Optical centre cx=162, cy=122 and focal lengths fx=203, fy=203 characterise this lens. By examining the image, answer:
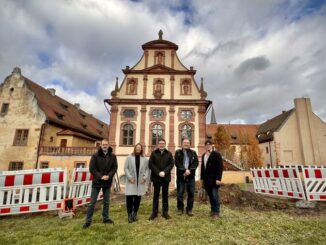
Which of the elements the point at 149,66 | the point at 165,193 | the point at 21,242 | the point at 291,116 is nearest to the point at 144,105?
the point at 149,66

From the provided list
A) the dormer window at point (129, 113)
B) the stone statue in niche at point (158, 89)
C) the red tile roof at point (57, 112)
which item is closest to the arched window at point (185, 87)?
the stone statue in niche at point (158, 89)

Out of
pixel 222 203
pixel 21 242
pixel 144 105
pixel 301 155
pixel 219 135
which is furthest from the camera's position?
pixel 219 135

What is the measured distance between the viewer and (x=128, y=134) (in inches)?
763

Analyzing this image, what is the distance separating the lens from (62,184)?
6.40 m

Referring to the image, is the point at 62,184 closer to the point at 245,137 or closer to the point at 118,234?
the point at 118,234

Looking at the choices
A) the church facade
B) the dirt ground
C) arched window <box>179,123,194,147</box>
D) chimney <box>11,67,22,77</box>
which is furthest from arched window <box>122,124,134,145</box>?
chimney <box>11,67,22,77</box>

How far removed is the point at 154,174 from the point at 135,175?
48 centimetres

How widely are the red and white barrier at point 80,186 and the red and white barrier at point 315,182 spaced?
772 cm

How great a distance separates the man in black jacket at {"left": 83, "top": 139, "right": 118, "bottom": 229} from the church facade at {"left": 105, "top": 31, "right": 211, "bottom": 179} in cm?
1386

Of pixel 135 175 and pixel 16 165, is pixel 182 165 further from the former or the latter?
pixel 16 165

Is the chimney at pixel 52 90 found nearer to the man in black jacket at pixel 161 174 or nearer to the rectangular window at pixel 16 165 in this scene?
the rectangular window at pixel 16 165

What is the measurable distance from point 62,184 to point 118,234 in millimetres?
3345

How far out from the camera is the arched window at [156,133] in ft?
63.1

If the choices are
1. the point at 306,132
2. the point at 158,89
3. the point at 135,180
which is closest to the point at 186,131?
the point at 158,89
